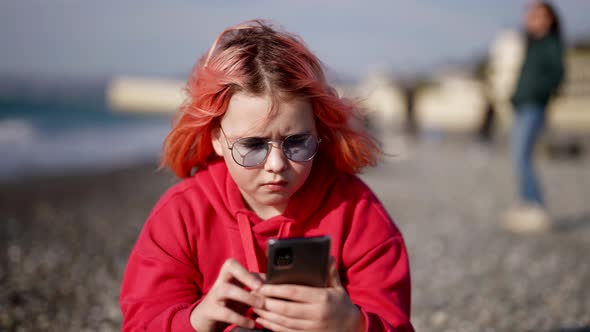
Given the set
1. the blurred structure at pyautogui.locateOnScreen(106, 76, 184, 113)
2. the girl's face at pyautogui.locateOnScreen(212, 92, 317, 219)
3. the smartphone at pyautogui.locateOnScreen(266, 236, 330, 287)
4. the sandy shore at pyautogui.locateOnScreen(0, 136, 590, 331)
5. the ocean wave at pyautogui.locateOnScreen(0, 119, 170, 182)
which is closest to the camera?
the smartphone at pyautogui.locateOnScreen(266, 236, 330, 287)

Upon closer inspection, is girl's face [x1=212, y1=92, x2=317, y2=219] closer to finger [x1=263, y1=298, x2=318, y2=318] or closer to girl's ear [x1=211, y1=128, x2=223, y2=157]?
girl's ear [x1=211, y1=128, x2=223, y2=157]

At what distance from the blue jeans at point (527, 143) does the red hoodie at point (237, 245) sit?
460 cm

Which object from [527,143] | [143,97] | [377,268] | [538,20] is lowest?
[143,97]

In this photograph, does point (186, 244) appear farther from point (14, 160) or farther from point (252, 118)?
point (14, 160)

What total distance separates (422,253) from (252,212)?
410 centimetres

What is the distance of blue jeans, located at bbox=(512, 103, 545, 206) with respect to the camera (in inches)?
235

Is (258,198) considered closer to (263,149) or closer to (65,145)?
(263,149)

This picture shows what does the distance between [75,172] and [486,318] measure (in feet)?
33.4

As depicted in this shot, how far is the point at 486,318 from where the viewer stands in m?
3.78

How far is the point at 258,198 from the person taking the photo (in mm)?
1844

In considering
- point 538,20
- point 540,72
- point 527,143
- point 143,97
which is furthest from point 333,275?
point 143,97

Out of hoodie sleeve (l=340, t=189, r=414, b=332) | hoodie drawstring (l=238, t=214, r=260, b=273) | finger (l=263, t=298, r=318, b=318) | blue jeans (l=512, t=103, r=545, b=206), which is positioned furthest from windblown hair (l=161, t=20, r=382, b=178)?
blue jeans (l=512, t=103, r=545, b=206)

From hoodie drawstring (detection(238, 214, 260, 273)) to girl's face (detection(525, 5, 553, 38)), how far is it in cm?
546

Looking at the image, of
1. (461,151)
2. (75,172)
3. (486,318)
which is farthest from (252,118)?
(461,151)
